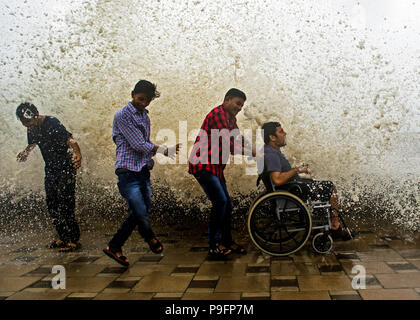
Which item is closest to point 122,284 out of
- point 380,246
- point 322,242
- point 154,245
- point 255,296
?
point 154,245

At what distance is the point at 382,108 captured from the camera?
4984mm

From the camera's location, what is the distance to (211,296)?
2.71 m

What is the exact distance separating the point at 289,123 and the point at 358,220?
136 centimetres

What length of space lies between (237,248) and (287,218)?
0.53 m

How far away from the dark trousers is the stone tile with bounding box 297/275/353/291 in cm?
224

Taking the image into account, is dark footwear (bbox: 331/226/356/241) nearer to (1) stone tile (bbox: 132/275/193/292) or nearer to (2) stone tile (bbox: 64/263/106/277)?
(1) stone tile (bbox: 132/275/193/292)

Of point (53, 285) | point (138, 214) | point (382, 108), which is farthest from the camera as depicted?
point (382, 108)

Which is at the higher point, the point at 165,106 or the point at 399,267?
the point at 165,106

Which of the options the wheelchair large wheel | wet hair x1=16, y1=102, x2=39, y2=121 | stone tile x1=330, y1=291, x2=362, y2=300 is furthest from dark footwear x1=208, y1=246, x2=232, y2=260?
wet hair x1=16, y1=102, x2=39, y2=121

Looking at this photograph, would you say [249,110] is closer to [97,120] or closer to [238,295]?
[97,120]

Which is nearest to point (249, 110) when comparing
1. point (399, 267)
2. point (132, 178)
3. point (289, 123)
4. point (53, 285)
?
point (289, 123)

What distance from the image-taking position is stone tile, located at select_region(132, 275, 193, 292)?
2.88 m

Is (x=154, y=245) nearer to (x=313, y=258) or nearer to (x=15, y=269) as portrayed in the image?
(x=15, y=269)

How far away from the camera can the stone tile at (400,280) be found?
2.74 metres
